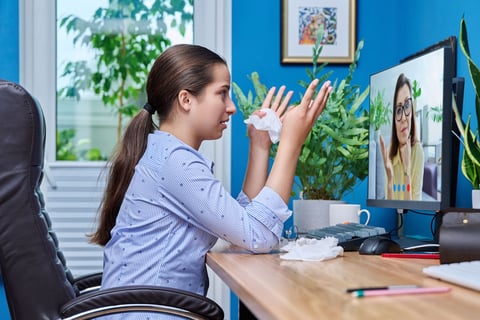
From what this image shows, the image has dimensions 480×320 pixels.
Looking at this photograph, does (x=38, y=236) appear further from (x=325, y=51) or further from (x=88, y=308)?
(x=325, y=51)

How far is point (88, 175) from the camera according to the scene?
3.37 meters

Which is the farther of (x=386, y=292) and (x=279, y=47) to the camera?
(x=279, y=47)

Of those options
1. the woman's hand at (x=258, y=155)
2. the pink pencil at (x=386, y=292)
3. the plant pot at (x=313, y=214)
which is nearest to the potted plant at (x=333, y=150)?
the plant pot at (x=313, y=214)

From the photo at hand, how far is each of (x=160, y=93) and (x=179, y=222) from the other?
0.35 m

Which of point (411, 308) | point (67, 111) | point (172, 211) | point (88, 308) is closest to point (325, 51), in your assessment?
point (67, 111)

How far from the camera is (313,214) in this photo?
241 cm

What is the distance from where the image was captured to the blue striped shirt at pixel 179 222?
1.59 meters

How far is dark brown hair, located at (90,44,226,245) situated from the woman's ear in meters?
0.01

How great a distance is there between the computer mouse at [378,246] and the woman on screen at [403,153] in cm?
30

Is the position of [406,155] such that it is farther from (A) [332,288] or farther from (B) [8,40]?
(B) [8,40]

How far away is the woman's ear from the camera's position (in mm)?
1804

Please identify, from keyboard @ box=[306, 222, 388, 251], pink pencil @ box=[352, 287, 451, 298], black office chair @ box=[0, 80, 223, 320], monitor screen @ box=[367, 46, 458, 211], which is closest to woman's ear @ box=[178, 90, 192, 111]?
black office chair @ box=[0, 80, 223, 320]

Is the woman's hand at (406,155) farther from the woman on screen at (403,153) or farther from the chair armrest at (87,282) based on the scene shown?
the chair armrest at (87,282)

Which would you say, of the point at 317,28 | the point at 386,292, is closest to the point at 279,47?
the point at 317,28
